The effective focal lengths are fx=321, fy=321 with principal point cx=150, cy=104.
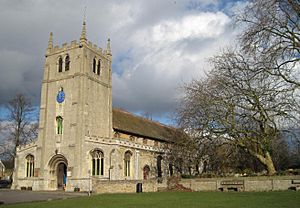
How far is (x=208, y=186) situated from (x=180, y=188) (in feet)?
9.72

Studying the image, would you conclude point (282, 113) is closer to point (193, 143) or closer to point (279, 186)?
point (279, 186)

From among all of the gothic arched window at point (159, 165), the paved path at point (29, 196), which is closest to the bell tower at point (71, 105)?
the paved path at point (29, 196)

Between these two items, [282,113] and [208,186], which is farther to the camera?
[208,186]

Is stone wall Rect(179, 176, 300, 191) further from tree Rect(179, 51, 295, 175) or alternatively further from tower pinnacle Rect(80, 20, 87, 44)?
tower pinnacle Rect(80, 20, 87, 44)

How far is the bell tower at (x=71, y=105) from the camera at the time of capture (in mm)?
35844

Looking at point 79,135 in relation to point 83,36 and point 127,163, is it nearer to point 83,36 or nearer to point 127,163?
point 127,163

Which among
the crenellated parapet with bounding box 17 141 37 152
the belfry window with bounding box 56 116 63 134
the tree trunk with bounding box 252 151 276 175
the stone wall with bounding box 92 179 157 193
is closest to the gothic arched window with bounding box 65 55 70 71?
the belfry window with bounding box 56 116 63 134

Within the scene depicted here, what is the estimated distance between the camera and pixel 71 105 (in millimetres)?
37406

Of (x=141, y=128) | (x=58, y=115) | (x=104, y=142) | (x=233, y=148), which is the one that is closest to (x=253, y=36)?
(x=233, y=148)

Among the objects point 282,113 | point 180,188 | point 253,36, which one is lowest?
point 180,188

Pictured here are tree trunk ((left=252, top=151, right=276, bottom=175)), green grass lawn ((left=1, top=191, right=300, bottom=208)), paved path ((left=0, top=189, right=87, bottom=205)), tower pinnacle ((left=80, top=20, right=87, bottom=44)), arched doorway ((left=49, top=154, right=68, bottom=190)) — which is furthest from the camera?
tower pinnacle ((left=80, top=20, right=87, bottom=44))

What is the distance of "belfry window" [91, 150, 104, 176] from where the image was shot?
34.9 metres

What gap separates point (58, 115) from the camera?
38.2 meters

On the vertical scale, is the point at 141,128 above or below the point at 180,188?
above
